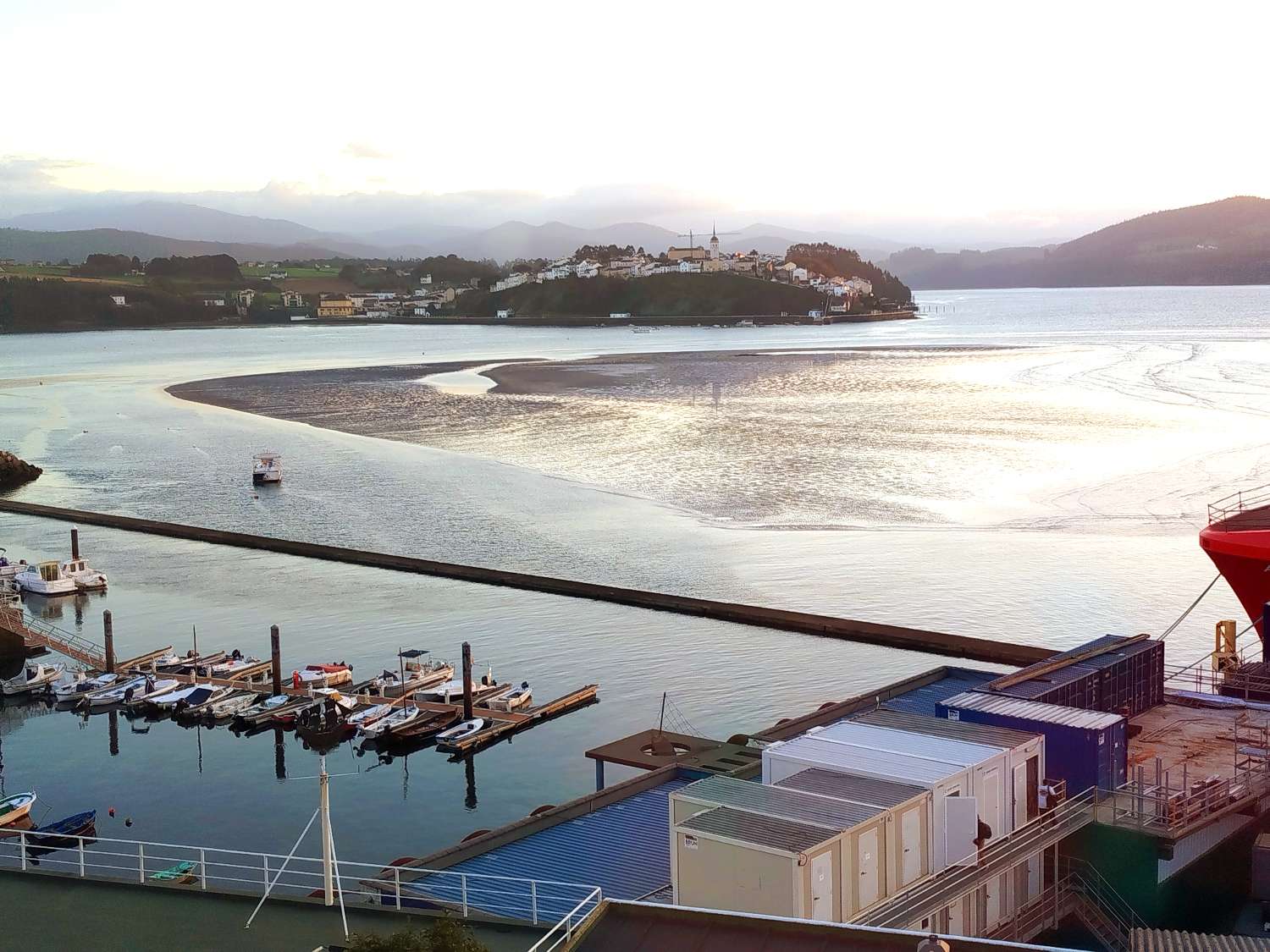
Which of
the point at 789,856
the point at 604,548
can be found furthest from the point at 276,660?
the point at 789,856

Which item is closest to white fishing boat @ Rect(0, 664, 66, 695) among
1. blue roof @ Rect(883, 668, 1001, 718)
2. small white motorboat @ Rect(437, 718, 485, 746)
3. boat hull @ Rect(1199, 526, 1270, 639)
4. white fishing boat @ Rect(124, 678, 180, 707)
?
white fishing boat @ Rect(124, 678, 180, 707)

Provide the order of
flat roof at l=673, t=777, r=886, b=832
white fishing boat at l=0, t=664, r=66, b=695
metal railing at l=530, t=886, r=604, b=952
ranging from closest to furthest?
metal railing at l=530, t=886, r=604, b=952
flat roof at l=673, t=777, r=886, b=832
white fishing boat at l=0, t=664, r=66, b=695

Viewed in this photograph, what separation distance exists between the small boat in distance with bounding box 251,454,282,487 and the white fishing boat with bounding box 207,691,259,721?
22.2m

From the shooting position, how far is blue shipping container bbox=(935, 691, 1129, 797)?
10.9 m

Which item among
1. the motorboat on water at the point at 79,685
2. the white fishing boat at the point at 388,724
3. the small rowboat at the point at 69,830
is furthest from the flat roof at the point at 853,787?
the motorboat on water at the point at 79,685

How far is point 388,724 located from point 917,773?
38.3 ft

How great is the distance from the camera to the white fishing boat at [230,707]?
20844mm

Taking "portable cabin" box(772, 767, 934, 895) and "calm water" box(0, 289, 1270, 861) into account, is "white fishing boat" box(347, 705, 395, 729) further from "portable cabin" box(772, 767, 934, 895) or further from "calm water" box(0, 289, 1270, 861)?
"portable cabin" box(772, 767, 934, 895)

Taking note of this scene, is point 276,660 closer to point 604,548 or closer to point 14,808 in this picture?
point 14,808

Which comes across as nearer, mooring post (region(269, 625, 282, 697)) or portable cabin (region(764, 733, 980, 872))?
portable cabin (region(764, 733, 980, 872))

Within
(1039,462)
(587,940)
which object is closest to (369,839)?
(587,940)

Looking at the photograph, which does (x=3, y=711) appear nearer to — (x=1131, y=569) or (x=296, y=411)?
(x=1131, y=569)

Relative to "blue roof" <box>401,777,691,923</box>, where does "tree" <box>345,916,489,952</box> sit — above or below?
above

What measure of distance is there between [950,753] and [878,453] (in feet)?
118
